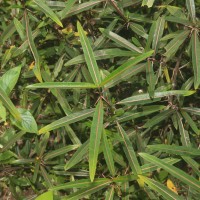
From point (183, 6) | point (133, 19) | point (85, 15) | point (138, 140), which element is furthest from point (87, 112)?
point (183, 6)

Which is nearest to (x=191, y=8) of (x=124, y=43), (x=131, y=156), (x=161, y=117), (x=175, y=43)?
(x=175, y=43)

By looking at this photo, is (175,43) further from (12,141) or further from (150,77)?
(12,141)

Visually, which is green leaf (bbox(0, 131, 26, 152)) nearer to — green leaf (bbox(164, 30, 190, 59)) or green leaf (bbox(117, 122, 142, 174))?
green leaf (bbox(117, 122, 142, 174))

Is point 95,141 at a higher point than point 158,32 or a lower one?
lower

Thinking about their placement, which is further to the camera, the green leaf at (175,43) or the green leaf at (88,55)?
the green leaf at (175,43)

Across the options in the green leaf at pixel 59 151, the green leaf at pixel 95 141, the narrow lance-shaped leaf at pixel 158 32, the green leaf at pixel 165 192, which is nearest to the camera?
the green leaf at pixel 95 141

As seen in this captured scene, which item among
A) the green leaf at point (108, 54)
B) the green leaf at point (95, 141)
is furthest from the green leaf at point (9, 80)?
the green leaf at point (95, 141)

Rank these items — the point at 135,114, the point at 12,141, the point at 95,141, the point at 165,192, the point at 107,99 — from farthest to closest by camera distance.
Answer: the point at 12,141
the point at 135,114
the point at 107,99
the point at 165,192
the point at 95,141

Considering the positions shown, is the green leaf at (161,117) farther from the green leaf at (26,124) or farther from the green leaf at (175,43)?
the green leaf at (26,124)
